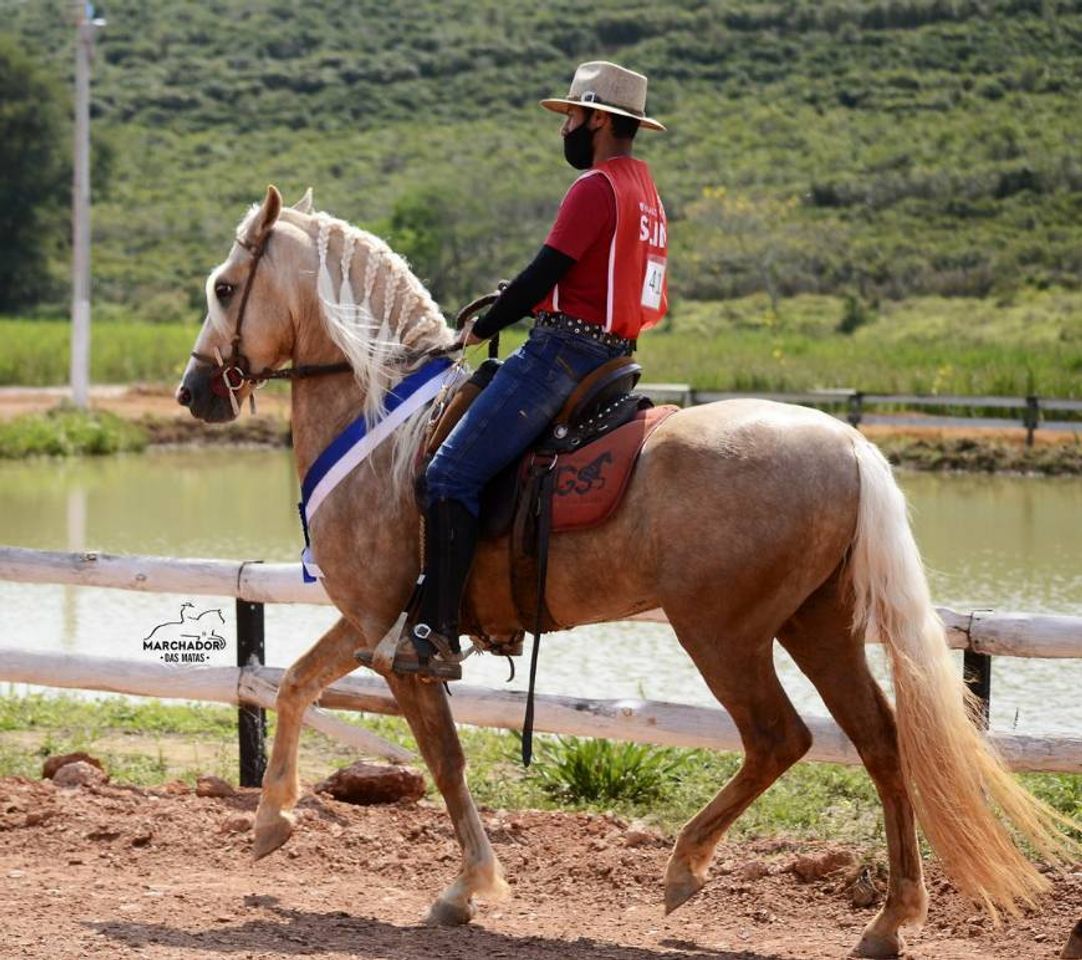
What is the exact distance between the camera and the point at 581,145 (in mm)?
5727

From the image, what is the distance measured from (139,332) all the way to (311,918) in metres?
35.7

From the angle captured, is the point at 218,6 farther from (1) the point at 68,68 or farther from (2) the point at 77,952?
(2) the point at 77,952

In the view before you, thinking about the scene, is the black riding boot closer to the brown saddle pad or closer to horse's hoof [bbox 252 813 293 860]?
the brown saddle pad

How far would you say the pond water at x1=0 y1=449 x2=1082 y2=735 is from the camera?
32.8 ft

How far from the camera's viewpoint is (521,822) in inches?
262

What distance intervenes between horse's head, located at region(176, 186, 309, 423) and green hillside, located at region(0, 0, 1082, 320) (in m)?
42.2

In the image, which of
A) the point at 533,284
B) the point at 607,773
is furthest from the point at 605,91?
the point at 607,773

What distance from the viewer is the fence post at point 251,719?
760 centimetres

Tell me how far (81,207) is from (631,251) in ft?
75.0

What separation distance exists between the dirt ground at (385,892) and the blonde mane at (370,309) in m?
1.61

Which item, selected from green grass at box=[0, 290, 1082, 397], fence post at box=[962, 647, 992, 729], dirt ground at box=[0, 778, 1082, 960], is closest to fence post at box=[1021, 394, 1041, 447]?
green grass at box=[0, 290, 1082, 397]

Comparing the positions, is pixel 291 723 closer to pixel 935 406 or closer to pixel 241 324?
pixel 241 324

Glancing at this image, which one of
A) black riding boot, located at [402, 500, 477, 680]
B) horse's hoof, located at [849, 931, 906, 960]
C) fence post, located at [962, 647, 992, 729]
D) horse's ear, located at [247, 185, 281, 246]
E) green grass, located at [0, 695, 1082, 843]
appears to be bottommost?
green grass, located at [0, 695, 1082, 843]

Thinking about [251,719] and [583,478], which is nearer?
[583,478]
